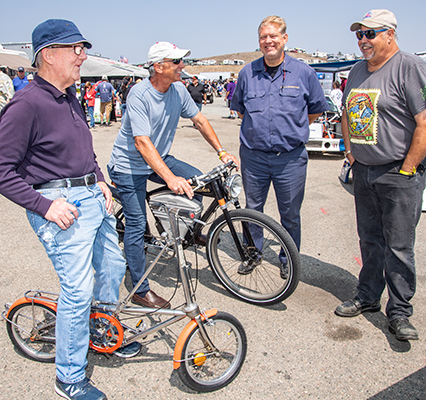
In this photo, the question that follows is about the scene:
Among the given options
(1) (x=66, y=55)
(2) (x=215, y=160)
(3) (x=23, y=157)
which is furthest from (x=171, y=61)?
(2) (x=215, y=160)

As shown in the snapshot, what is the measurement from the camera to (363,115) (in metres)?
2.69

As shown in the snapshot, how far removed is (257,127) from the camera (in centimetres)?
335

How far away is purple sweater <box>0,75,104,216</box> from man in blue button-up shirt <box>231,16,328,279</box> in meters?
1.68

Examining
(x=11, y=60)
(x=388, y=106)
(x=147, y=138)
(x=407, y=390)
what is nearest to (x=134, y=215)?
(x=147, y=138)

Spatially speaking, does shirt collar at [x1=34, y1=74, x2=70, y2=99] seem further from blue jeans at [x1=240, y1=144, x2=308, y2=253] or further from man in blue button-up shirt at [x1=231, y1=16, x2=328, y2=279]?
blue jeans at [x1=240, y1=144, x2=308, y2=253]

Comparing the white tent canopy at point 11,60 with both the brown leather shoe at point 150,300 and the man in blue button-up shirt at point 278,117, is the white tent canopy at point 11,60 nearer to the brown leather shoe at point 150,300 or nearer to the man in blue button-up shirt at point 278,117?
the man in blue button-up shirt at point 278,117

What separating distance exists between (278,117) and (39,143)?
2.05 m

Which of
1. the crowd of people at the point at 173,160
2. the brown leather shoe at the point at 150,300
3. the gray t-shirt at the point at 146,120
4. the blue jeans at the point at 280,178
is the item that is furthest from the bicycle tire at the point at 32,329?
the blue jeans at the point at 280,178

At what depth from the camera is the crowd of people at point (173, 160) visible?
1.99 m

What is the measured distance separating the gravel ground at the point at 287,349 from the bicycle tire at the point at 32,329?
0.07m

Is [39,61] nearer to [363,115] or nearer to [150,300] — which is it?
[150,300]

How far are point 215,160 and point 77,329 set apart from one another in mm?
7162

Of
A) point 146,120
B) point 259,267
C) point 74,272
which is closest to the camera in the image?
point 74,272

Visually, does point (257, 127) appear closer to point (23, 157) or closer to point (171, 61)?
point (171, 61)
